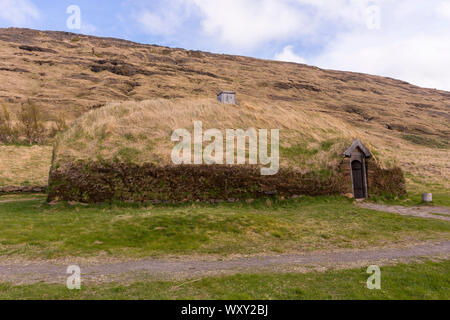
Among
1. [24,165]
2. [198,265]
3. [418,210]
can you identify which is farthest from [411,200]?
[24,165]

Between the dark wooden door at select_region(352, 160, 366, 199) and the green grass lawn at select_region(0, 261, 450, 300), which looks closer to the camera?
the green grass lawn at select_region(0, 261, 450, 300)

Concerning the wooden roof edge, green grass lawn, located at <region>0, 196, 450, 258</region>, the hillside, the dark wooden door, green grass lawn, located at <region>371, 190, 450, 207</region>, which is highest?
the hillside

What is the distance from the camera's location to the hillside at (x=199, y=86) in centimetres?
6234

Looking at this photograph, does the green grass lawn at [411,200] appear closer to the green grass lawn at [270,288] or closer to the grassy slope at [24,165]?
the green grass lawn at [270,288]

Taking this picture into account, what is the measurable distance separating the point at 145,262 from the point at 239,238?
4.35 meters

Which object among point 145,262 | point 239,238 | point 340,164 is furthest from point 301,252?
point 340,164

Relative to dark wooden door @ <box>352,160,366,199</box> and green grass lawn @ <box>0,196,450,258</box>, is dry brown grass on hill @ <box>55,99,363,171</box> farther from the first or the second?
green grass lawn @ <box>0,196,450,258</box>

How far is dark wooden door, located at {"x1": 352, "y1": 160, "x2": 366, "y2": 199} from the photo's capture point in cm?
2148

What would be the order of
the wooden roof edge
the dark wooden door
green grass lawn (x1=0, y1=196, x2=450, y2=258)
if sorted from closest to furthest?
green grass lawn (x1=0, y1=196, x2=450, y2=258), the wooden roof edge, the dark wooden door

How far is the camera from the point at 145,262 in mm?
9500

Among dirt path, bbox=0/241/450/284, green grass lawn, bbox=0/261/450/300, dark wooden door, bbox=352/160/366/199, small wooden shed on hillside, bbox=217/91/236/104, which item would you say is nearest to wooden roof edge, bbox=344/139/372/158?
dark wooden door, bbox=352/160/366/199

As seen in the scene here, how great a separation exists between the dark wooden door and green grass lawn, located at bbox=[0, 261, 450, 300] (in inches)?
541

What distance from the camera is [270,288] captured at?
23.4 ft
